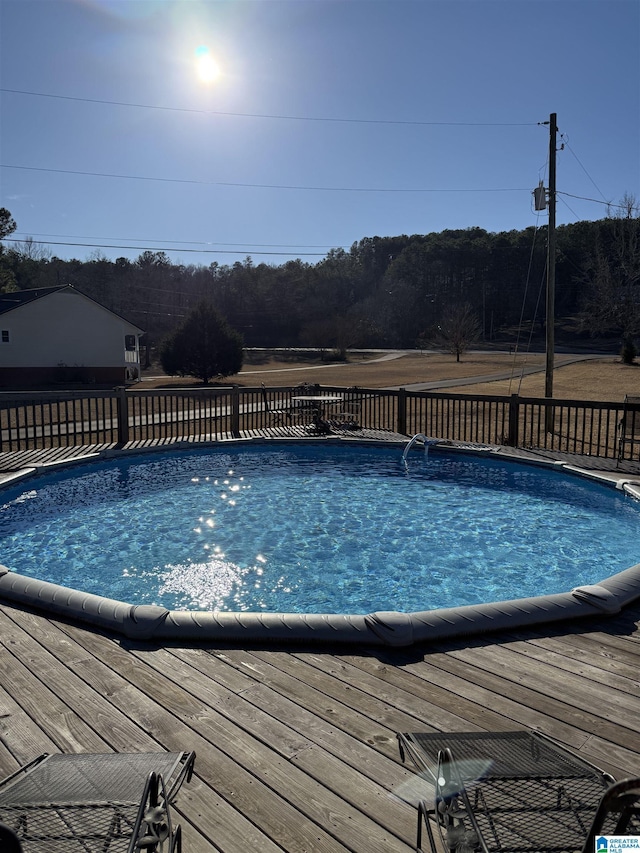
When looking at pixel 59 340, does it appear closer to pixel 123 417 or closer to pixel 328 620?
pixel 123 417

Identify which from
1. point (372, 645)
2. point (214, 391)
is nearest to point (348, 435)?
point (214, 391)

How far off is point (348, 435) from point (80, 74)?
13.0 metres

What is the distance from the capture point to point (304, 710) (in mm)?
2928

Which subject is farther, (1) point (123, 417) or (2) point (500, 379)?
(2) point (500, 379)

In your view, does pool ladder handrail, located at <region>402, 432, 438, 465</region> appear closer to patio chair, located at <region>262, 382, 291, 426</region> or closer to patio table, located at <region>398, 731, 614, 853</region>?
patio chair, located at <region>262, 382, 291, 426</region>

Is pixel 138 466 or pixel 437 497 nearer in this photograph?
pixel 437 497

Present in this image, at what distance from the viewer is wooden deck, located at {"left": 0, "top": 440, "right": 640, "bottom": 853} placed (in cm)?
223

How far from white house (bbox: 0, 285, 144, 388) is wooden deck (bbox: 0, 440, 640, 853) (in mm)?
29467

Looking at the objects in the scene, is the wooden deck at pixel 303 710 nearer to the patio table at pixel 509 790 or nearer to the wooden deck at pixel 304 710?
the wooden deck at pixel 304 710

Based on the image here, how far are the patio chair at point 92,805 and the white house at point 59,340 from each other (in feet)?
103

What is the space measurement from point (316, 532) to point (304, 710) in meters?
4.63

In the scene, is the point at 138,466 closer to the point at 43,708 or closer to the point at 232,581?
the point at 232,581

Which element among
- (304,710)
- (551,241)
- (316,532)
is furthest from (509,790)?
(551,241)

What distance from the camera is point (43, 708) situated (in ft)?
9.53
